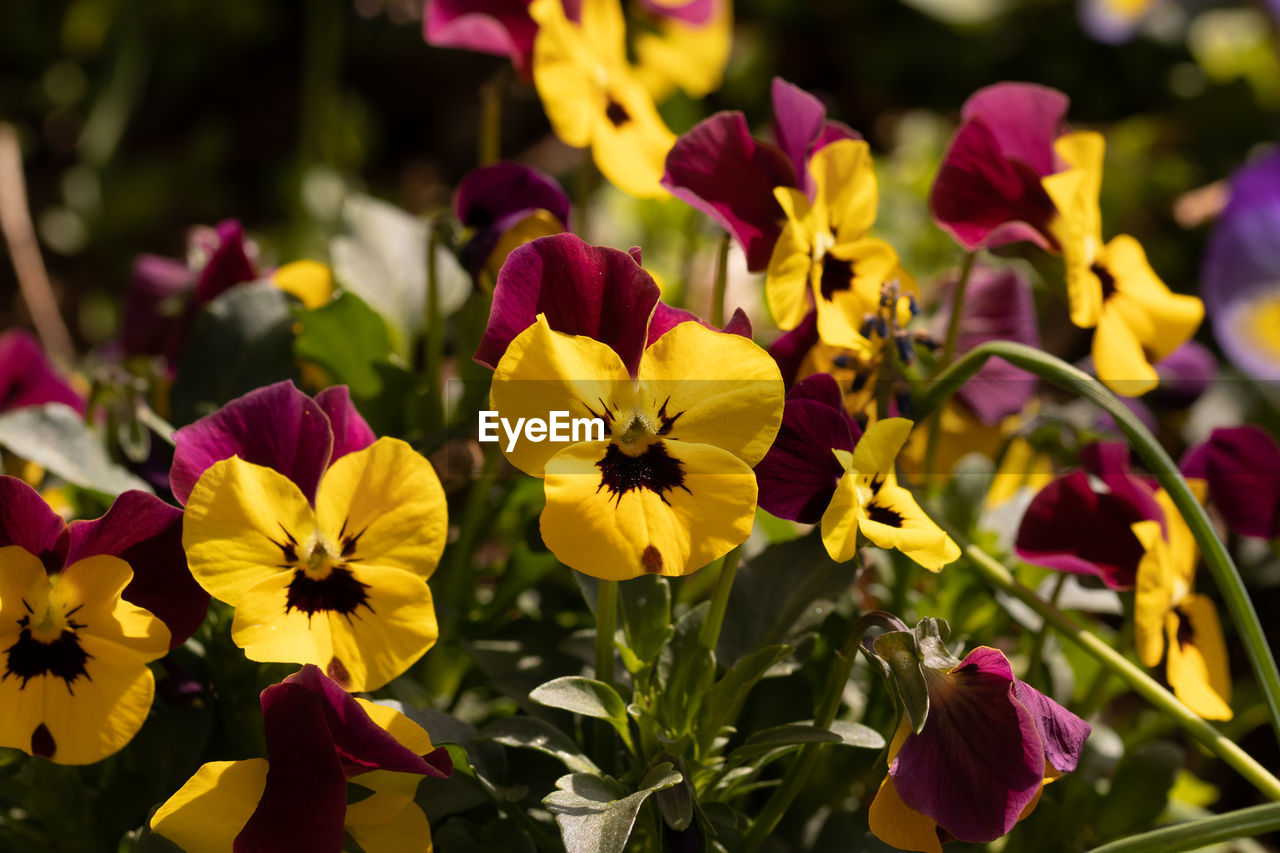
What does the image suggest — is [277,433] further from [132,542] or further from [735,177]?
[735,177]

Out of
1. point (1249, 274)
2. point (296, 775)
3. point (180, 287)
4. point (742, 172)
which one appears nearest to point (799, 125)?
point (742, 172)

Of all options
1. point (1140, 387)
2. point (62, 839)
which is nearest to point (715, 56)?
point (1140, 387)

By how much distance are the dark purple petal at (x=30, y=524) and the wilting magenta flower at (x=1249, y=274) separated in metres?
1.61

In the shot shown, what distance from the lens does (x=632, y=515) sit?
611 mm

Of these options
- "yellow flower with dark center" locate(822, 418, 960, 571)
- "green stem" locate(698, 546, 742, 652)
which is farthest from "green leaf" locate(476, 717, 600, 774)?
"yellow flower with dark center" locate(822, 418, 960, 571)

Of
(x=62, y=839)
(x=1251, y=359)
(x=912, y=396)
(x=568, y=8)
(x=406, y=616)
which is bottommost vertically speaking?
(x=62, y=839)

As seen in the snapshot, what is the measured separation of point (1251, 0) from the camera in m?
2.37

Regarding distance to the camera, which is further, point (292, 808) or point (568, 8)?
point (568, 8)

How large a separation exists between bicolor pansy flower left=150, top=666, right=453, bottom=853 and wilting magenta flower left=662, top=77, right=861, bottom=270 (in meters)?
0.39

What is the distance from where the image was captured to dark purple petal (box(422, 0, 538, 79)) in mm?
960

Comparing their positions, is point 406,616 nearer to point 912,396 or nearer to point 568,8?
point 912,396

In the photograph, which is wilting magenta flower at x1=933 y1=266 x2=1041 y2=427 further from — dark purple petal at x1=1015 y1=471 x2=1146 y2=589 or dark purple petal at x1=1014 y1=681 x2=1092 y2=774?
dark purple petal at x1=1014 y1=681 x2=1092 y2=774

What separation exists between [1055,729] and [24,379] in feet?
3.17

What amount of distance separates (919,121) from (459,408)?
1571 mm
